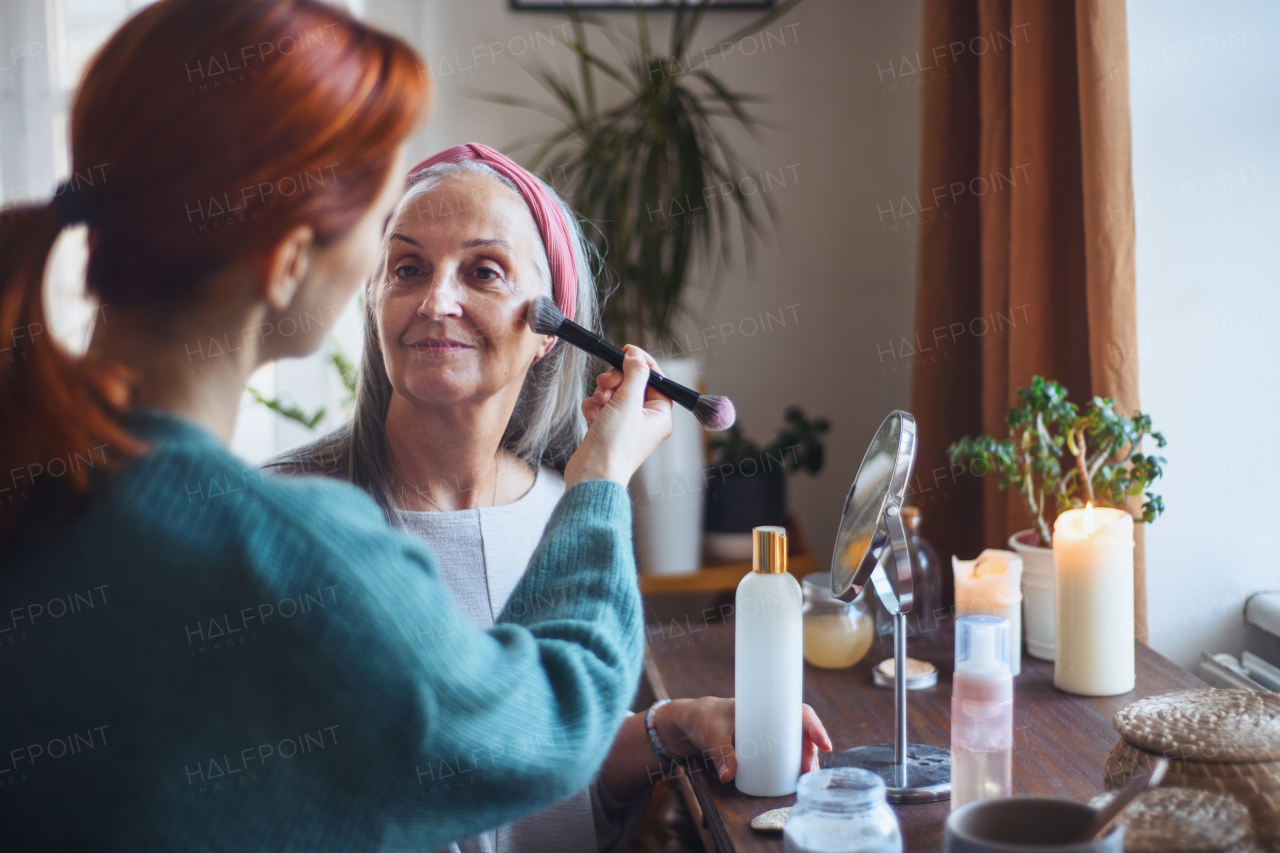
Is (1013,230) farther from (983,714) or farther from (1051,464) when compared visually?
(983,714)

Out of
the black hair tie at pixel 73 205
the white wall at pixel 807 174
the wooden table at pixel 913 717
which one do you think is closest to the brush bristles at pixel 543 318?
the wooden table at pixel 913 717

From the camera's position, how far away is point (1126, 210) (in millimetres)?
1301

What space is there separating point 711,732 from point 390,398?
1.73 feet

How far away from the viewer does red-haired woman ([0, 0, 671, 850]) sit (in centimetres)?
53

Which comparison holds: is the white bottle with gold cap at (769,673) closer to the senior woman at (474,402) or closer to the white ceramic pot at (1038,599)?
the senior woman at (474,402)

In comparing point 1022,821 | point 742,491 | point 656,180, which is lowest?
point 1022,821

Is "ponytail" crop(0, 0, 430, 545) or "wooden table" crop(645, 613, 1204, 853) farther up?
"ponytail" crop(0, 0, 430, 545)

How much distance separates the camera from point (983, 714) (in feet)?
2.61

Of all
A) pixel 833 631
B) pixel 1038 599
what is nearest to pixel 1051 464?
pixel 1038 599

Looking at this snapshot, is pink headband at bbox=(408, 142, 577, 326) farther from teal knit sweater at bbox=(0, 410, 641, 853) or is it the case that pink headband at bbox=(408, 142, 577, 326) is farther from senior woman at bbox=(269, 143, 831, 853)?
teal knit sweater at bbox=(0, 410, 641, 853)

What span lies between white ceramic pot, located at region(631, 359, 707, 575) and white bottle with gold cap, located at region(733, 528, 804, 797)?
1074mm

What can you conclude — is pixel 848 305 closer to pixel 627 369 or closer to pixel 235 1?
pixel 627 369

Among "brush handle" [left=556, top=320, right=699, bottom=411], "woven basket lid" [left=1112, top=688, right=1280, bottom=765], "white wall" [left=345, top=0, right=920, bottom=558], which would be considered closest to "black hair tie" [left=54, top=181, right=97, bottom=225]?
"brush handle" [left=556, top=320, right=699, bottom=411]

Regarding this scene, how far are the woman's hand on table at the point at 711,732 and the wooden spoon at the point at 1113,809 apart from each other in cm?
34
